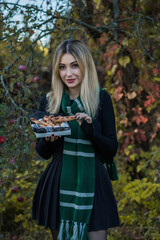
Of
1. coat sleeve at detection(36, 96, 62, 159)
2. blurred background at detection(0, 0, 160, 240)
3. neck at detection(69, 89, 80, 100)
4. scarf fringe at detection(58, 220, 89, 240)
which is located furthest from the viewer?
blurred background at detection(0, 0, 160, 240)

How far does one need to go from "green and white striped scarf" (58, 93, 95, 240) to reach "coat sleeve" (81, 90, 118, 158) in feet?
0.32

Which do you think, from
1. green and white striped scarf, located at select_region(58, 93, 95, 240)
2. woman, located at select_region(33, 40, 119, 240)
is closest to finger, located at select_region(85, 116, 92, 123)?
woman, located at select_region(33, 40, 119, 240)

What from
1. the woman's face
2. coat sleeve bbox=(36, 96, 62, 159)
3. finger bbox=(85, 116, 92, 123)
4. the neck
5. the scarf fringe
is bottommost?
the scarf fringe

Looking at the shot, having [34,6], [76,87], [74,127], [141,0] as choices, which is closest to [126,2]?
[141,0]

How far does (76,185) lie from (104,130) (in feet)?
1.18

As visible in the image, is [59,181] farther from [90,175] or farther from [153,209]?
[153,209]

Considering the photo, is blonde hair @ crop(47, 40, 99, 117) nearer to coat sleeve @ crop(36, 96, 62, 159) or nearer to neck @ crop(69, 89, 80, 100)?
neck @ crop(69, 89, 80, 100)

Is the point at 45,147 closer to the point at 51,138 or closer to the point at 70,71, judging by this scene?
the point at 51,138

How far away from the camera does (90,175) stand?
5.48 feet

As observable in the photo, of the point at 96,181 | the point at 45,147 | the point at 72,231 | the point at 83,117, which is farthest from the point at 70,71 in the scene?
→ the point at 72,231

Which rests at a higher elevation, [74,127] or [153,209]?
[74,127]

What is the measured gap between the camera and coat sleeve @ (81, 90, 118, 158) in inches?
63.2

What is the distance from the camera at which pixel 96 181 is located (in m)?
1.70

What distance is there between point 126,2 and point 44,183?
2588 millimetres
